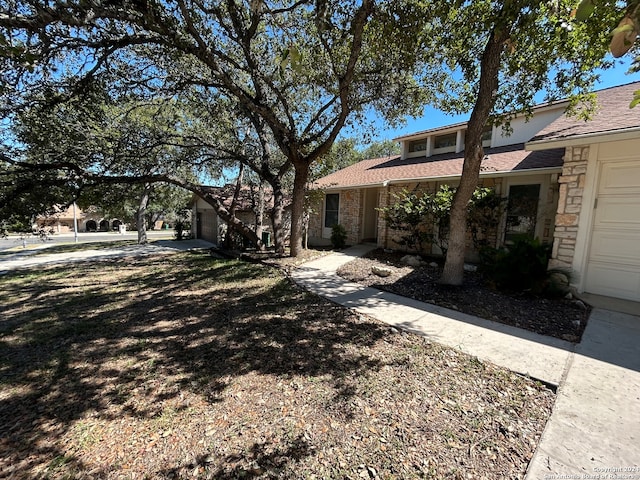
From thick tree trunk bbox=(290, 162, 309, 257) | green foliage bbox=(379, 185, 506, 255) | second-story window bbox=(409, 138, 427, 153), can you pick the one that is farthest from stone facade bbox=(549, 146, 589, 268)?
second-story window bbox=(409, 138, 427, 153)

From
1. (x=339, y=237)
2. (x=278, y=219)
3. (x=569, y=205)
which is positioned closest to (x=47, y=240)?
(x=278, y=219)

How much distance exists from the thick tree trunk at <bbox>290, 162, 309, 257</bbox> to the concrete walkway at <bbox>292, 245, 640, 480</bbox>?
390 cm

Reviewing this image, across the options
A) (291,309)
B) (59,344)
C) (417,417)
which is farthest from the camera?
(291,309)

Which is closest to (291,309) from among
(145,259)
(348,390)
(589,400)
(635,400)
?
(348,390)

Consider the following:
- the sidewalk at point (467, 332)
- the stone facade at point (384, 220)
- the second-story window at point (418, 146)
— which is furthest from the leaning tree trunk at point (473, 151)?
the second-story window at point (418, 146)

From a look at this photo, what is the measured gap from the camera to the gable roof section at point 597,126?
479 centimetres

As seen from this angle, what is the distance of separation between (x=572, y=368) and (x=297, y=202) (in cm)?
744

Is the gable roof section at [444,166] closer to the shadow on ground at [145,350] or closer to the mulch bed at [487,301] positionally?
the mulch bed at [487,301]

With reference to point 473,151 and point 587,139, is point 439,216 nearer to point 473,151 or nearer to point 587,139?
point 473,151

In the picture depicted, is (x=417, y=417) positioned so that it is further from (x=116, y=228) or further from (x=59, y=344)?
(x=116, y=228)

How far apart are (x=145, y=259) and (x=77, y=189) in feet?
17.8

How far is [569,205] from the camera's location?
5.51 meters

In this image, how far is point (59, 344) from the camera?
165 inches

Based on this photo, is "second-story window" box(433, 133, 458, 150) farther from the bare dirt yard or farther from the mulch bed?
the bare dirt yard
